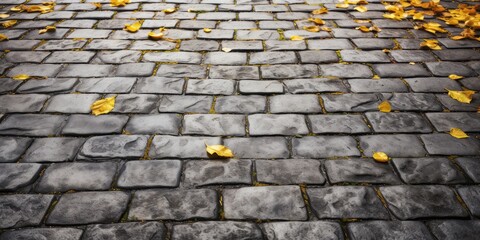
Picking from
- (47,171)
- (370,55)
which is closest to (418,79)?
(370,55)

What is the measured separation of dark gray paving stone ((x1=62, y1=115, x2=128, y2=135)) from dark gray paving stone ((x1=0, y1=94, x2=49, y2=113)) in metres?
0.34

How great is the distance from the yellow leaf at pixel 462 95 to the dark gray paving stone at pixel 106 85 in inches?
98.7

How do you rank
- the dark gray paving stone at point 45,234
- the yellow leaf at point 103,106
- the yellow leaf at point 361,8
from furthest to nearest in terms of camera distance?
the yellow leaf at point 361,8
the yellow leaf at point 103,106
the dark gray paving stone at point 45,234

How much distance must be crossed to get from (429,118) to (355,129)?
567 mm

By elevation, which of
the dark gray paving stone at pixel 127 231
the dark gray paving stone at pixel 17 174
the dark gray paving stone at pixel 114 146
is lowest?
the dark gray paving stone at pixel 127 231

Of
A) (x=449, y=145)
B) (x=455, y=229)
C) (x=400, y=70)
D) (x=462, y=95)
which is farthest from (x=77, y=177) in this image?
(x=462, y=95)

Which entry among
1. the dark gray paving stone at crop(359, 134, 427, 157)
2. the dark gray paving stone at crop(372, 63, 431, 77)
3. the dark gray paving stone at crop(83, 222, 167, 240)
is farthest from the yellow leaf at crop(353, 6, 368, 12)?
the dark gray paving stone at crop(83, 222, 167, 240)

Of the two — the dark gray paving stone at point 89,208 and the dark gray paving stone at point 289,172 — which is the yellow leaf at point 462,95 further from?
the dark gray paving stone at point 89,208

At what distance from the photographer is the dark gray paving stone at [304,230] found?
1.41 metres

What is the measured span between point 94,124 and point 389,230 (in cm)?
188

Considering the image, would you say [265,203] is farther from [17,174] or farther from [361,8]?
[361,8]

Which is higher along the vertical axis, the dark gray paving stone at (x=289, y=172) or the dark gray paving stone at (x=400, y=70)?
the dark gray paving stone at (x=400, y=70)

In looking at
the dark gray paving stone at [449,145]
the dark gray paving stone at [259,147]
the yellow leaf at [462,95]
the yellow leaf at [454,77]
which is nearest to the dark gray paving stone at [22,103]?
the dark gray paving stone at [259,147]

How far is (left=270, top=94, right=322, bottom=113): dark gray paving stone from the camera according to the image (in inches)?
85.4
